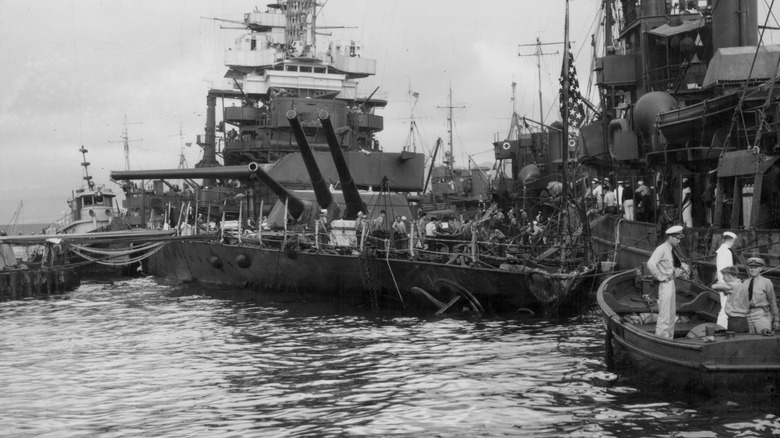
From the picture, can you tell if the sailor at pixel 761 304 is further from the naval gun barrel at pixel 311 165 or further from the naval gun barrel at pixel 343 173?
the naval gun barrel at pixel 311 165

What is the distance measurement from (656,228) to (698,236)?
2660mm

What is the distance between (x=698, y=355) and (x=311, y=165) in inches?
613

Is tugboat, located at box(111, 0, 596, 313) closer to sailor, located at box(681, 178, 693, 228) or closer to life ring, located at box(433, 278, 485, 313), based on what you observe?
life ring, located at box(433, 278, 485, 313)

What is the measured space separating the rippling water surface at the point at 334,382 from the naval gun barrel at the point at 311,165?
529cm

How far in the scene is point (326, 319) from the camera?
1959 cm

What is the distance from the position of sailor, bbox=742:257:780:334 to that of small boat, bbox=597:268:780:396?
0.79 ft

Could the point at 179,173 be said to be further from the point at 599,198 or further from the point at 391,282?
the point at 599,198

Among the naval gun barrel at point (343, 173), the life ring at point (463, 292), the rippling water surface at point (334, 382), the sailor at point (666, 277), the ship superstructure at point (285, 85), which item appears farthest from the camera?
the ship superstructure at point (285, 85)

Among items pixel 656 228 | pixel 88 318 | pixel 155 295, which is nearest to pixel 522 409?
pixel 656 228

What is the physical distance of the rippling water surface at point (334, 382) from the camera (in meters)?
10.1

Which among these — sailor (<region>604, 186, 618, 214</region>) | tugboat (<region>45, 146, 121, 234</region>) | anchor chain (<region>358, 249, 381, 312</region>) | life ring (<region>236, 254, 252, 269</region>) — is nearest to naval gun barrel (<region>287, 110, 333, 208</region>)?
life ring (<region>236, 254, 252, 269</region>)

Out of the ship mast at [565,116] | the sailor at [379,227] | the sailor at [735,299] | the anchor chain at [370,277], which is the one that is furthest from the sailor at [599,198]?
the sailor at [735,299]

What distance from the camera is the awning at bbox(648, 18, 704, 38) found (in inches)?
1143

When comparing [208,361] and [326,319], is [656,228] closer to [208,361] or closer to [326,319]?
[326,319]
